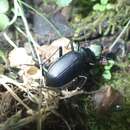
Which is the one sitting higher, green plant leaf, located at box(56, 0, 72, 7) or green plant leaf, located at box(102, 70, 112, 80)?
green plant leaf, located at box(56, 0, 72, 7)

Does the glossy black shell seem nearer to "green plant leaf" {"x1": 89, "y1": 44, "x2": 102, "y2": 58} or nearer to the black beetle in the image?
the black beetle

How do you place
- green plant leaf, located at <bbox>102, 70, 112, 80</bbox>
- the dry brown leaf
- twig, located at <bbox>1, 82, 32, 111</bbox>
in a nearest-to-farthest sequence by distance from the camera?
1. twig, located at <bbox>1, 82, 32, 111</bbox>
2. the dry brown leaf
3. green plant leaf, located at <bbox>102, 70, 112, 80</bbox>

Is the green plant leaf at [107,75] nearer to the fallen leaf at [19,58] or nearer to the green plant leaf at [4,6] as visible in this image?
the fallen leaf at [19,58]

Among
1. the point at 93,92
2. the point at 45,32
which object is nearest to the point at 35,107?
the point at 93,92

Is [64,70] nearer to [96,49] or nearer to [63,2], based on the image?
[96,49]

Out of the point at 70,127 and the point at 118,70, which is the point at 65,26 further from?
the point at 70,127

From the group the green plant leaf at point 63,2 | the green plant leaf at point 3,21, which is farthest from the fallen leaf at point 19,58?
the green plant leaf at point 63,2

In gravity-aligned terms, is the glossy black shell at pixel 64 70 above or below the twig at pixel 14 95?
above

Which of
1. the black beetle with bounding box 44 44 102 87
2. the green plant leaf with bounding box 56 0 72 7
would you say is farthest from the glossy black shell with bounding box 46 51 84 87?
the green plant leaf with bounding box 56 0 72 7
